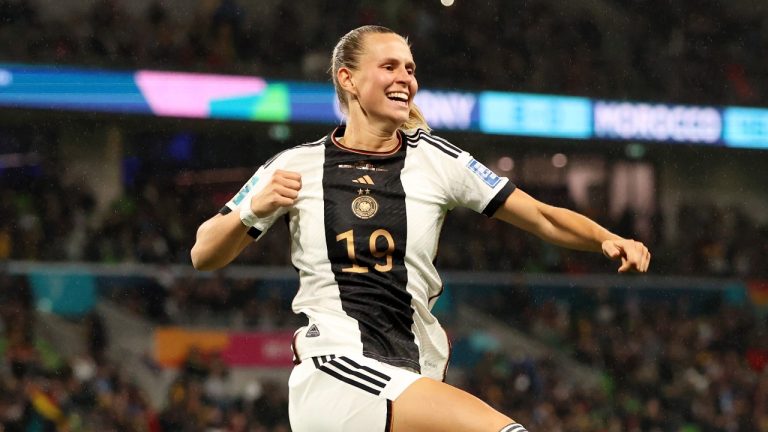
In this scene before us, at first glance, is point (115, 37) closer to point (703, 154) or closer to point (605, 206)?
point (605, 206)

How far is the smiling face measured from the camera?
3439 mm

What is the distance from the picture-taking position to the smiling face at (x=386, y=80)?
11.3ft

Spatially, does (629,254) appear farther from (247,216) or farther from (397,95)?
(247,216)

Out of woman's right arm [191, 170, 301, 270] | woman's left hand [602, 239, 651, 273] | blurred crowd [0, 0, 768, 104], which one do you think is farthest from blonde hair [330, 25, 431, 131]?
blurred crowd [0, 0, 768, 104]

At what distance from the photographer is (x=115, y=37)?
15.4 m

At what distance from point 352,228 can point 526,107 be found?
14530 millimetres

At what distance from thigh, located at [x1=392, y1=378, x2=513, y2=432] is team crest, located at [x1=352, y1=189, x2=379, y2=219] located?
1.70 feet

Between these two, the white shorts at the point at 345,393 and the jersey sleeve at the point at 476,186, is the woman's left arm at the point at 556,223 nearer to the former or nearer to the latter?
the jersey sleeve at the point at 476,186

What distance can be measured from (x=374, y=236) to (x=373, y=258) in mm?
61

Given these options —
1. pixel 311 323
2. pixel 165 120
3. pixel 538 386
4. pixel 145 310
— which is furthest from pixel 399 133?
pixel 165 120

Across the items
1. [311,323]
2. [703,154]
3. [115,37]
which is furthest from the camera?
[703,154]

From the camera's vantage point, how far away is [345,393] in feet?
10.3

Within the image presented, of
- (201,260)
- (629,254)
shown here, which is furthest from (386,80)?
(629,254)

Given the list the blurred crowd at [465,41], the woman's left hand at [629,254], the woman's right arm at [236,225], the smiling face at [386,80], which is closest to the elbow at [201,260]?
the woman's right arm at [236,225]
